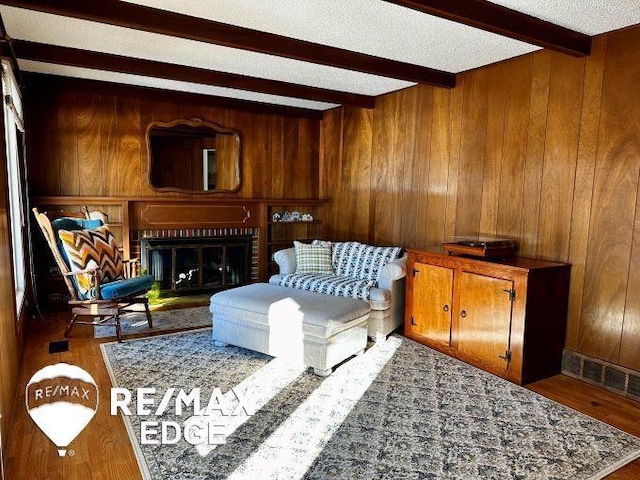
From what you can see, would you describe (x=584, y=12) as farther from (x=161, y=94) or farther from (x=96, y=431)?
(x=161, y=94)

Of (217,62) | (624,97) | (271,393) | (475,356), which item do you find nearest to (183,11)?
(217,62)

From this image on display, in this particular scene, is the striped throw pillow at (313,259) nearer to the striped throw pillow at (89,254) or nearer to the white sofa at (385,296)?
the white sofa at (385,296)

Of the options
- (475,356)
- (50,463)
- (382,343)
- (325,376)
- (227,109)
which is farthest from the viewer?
(227,109)

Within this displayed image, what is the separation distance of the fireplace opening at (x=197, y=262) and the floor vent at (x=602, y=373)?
3.93 metres

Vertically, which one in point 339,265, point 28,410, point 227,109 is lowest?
point 28,410

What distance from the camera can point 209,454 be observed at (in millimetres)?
2199

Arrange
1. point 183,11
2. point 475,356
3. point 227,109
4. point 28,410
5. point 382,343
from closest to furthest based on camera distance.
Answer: point 28,410 < point 183,11 < point 475,356 < point 382,343 < point 227,109

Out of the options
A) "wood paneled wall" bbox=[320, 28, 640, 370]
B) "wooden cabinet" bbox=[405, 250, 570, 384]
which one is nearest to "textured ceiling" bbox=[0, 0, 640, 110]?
"wood paneled wall" bbox=[320, 28, 640, 370]

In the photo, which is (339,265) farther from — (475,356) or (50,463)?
(50,463)

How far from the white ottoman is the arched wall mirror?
2252mm

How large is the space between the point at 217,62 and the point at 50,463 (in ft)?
10.8

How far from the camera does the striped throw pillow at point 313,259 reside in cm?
473

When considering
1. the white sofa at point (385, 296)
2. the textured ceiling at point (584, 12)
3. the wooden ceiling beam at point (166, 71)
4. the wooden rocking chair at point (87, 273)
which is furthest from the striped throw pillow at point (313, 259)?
the textured ceiling at point (584, 12)

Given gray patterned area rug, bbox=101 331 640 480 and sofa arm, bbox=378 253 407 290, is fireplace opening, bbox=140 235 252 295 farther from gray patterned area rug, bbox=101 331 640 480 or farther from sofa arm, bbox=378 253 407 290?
sofa arm, bbox=378 253 407 290
